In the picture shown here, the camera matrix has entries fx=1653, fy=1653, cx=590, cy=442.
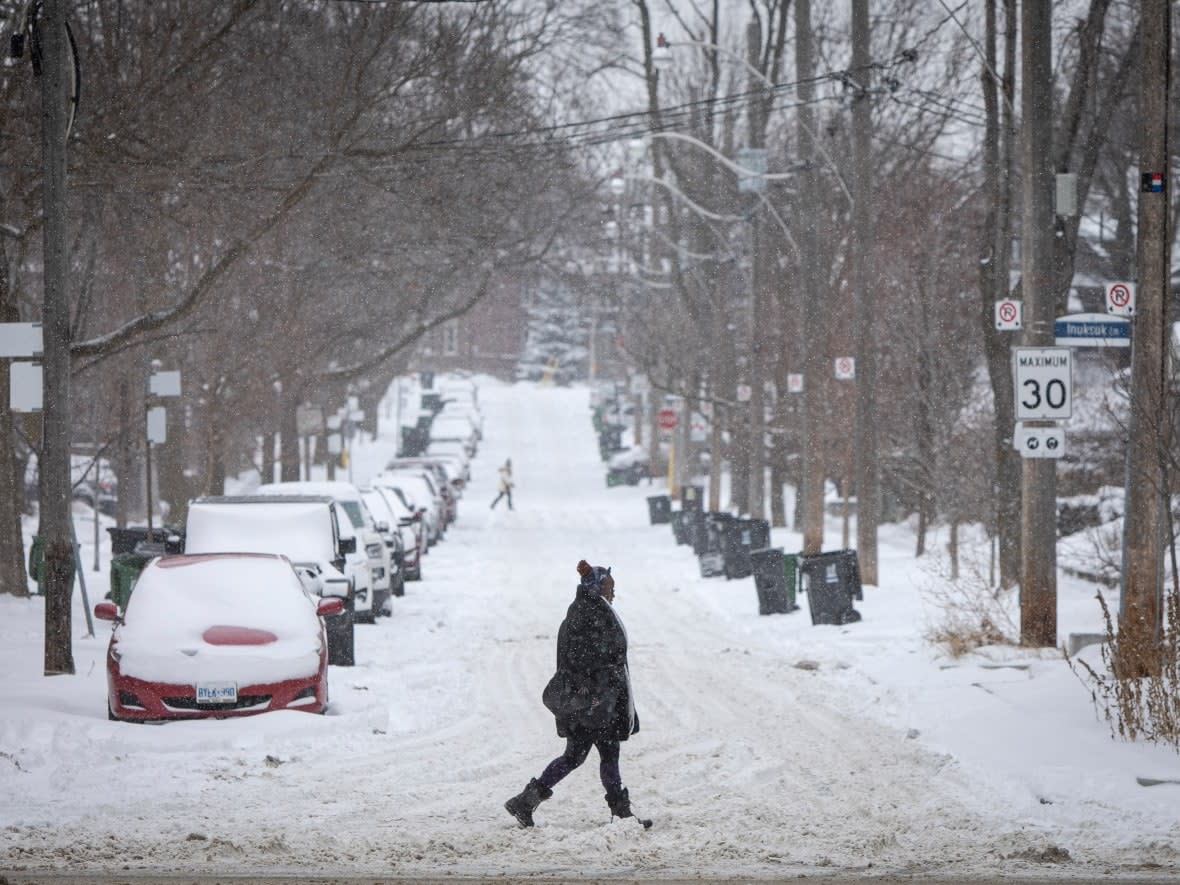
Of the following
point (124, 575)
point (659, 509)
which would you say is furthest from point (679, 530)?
point (124, 575)

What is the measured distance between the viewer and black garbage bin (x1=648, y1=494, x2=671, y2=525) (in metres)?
46.0

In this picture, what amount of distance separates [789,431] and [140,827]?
26.0 meters

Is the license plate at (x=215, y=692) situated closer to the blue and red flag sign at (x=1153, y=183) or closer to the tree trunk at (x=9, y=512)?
the blue and red flag sign at (x=1153, y=183)

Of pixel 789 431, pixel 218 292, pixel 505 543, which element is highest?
pixel 218 292

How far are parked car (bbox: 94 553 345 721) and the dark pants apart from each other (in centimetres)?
396

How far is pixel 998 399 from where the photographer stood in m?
21.3

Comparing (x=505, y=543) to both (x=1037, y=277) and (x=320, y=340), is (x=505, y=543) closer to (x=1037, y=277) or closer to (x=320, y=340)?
(x=320, y=340)


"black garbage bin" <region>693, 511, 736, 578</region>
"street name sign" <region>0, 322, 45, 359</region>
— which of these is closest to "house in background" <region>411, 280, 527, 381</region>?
"black garbage bin" <region>693, 511, 736, 578</region>

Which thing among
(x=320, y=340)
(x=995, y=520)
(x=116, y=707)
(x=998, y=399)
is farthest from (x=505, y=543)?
(x=116, y=707)

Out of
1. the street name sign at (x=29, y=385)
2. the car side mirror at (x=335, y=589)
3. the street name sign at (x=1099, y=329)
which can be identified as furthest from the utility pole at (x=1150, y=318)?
the street name sign at (x=29, y=385)

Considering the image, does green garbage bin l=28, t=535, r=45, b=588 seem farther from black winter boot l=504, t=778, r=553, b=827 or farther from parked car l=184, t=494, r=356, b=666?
black winter boot l=504, t=778, r=553, b=827

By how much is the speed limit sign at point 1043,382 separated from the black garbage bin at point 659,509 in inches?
1214

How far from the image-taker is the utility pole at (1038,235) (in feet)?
51.2

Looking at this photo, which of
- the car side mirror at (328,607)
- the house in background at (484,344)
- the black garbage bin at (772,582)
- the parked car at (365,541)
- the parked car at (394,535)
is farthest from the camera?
the house in background at (484,344)
